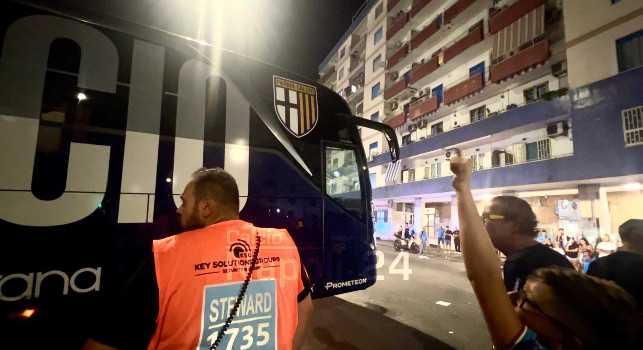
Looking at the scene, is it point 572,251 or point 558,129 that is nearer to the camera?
point 572,251

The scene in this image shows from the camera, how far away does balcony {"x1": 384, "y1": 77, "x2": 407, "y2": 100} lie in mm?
24906

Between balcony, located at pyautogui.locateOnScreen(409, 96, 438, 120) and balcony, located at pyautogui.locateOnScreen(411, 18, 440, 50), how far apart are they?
15.3ft

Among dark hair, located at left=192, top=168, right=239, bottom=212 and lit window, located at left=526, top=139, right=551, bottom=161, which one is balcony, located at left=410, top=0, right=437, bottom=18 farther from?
dark hair, located at left=192, top=168, right=239, bottom=212

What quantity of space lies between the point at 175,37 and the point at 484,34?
20.3m

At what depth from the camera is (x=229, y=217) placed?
1.70 metres

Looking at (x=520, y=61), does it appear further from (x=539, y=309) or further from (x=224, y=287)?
(x=224, y=287)

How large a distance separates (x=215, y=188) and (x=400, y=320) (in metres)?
4.79

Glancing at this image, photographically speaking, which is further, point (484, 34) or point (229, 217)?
point (484, 34)

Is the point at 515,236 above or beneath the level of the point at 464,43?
beneath

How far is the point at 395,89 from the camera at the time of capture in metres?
25.7

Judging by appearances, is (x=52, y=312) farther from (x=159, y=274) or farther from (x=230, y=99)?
(x=230, y=99)

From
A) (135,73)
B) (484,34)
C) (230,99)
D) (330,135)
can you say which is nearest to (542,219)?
(484,34)

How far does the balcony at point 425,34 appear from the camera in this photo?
2192 cm

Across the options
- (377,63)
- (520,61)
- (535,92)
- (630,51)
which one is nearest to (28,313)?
(630,51)
